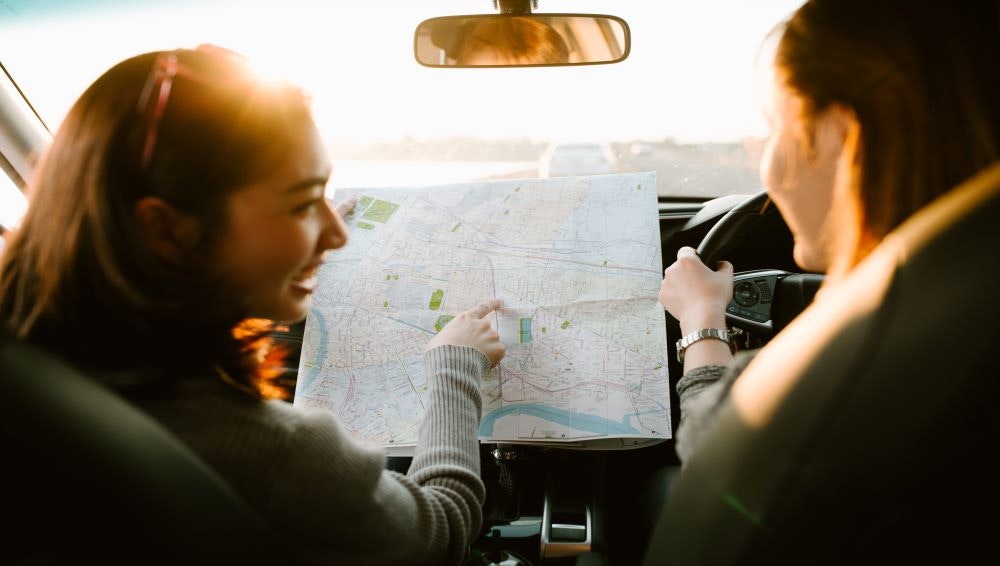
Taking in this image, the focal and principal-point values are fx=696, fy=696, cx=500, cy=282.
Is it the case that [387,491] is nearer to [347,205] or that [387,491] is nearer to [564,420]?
[564,420]

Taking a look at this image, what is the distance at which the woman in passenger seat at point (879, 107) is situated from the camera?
34.6 inches

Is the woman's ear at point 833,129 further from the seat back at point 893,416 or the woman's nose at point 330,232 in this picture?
the woman's nose at point 330,232

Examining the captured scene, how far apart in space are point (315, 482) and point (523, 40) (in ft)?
4.54

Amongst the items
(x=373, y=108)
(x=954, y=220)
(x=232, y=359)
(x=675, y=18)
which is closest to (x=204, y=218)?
(x=232, y=359)

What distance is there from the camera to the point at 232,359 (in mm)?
1094

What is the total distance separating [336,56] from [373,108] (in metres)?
0.27

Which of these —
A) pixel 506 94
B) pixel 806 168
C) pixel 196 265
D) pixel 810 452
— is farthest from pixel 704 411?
pixel 506 94

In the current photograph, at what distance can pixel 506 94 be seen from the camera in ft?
10.1

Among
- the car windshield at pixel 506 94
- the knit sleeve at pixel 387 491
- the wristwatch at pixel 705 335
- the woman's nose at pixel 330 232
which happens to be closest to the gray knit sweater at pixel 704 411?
the wristwatch at pixel 705 335

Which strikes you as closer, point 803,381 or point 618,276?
point 803,381

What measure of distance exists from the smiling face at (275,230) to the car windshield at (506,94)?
1618 millimetres

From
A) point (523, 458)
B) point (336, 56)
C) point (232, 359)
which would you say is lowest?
point (523, 458)

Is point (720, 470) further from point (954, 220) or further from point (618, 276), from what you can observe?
point (618, 276)

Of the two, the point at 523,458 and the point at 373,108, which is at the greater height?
the point at 373,108
